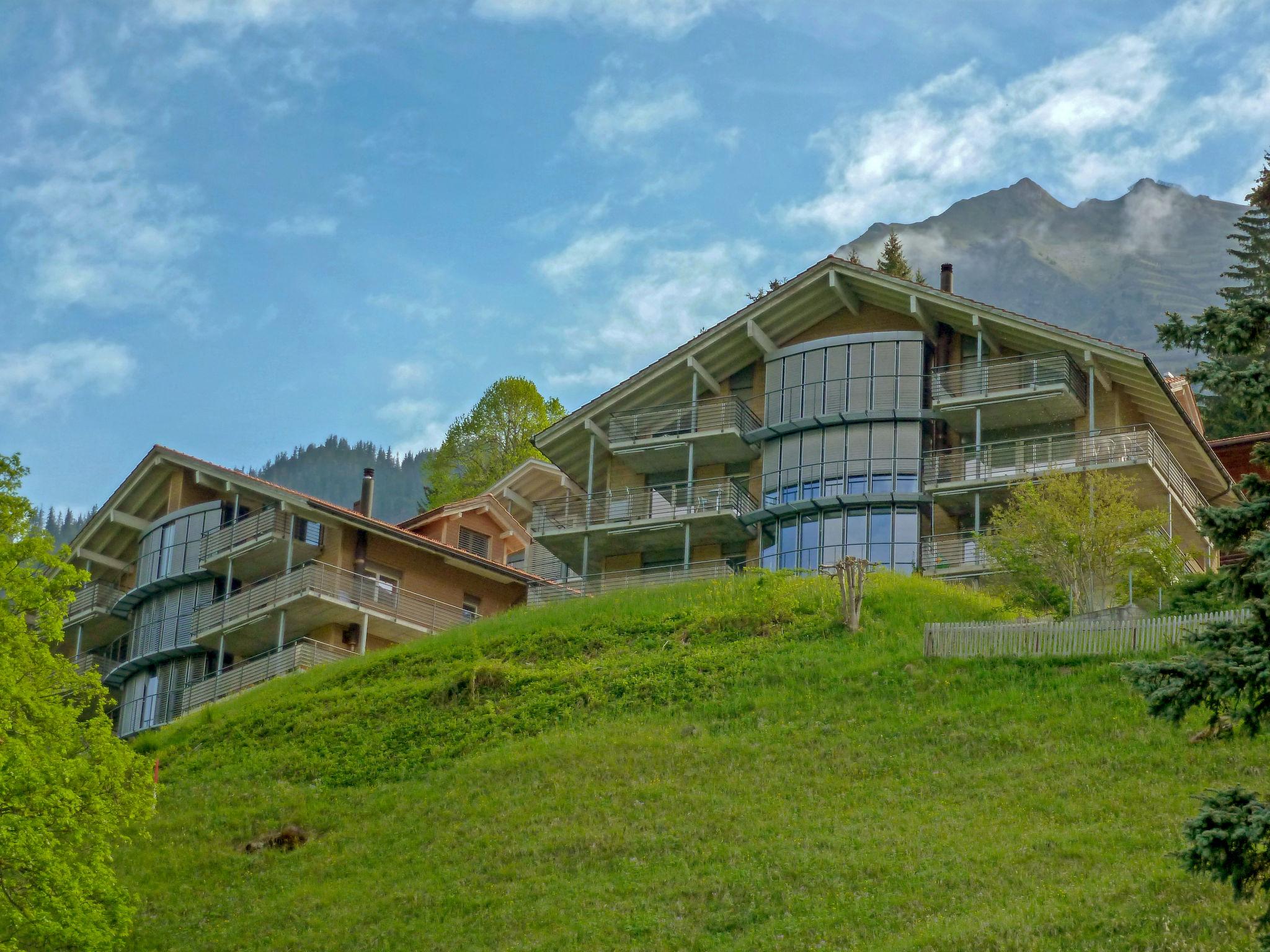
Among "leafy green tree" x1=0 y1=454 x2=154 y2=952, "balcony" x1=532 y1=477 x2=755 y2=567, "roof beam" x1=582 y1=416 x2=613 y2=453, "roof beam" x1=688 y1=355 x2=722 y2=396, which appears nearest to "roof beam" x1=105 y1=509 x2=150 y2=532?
"balcony" x1=532 y1=477 x2=755 y2=567

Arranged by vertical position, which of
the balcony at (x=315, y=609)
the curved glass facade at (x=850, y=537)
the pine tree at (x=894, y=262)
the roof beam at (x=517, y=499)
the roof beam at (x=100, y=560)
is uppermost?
the pine tree at (x=894, y=262)

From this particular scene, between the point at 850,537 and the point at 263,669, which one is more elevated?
the point at 850,537

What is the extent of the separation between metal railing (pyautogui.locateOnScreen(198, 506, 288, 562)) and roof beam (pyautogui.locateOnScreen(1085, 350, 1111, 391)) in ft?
82.6

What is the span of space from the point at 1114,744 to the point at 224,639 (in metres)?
34.8

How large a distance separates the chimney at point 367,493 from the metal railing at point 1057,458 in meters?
20.9

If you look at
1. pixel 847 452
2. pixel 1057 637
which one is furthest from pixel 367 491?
pixel 1057 637

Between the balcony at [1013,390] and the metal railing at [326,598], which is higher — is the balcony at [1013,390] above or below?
above

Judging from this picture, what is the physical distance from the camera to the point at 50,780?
2620 cm

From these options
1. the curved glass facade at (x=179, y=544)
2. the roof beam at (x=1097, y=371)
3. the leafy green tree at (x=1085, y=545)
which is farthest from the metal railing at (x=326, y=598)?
the roof beam at (x=1097, y=371)

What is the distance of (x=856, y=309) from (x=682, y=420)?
665 cm

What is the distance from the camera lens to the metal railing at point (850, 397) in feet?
169

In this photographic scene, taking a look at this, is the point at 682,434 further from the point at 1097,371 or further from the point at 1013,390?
the point at 1097,371

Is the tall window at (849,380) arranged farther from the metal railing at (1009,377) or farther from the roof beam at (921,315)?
the metal railing at (1009,377)

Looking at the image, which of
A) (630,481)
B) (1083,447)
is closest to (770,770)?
(1083,447)
